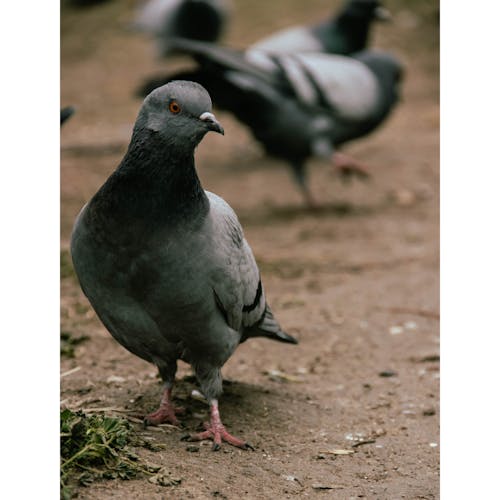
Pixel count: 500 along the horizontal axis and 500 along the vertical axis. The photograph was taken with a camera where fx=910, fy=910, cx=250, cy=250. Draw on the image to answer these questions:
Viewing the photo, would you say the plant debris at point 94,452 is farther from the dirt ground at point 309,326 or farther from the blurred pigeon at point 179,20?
the blurred pigeon at point 179,20

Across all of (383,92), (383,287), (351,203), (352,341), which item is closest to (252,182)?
(351,203)

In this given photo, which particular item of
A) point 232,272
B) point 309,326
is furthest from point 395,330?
point 232,272

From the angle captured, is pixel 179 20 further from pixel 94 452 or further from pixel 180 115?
pixel 94 452

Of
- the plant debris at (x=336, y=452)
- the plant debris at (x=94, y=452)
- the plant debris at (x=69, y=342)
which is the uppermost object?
the plant debris at (x=94, y=452)

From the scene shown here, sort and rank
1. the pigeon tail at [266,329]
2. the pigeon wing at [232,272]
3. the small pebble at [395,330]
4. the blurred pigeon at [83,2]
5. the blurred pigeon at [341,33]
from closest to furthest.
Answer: the pigeon wing at [232,272]
the pigeon tail at [266,329]
the small pebble at [395,330]
the blurred pigeon at [341,33]
the blurred pigeon at [83,2]

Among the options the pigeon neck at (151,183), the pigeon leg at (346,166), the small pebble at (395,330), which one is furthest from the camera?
the pigeon leg at (346,166)

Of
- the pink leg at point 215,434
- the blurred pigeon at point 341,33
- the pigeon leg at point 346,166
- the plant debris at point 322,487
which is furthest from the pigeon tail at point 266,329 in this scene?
the blurred pigeon at point 341,33
